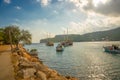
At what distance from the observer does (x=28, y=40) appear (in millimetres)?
65250

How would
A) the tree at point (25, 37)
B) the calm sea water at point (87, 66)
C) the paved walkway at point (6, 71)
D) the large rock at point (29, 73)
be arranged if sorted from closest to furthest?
the paved walkway at point (6, 71), the large rock at point (29, 73), the calm sea water at point (87, 66), the tree at point (25, 37)

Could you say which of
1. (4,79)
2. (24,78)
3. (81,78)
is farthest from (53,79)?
(81,78)

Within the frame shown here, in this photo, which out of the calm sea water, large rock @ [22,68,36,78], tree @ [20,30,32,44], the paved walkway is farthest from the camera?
tree @ [20,30,32,44]

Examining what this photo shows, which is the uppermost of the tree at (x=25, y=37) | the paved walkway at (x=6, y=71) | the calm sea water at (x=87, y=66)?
the tree at (x=25, y=37)

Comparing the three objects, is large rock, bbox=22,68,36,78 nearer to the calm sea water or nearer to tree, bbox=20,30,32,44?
the calm sea water

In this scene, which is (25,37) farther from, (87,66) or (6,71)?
(6,71)

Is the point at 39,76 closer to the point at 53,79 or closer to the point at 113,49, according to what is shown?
the point at 53,79

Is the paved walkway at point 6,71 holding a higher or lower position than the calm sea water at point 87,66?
higher

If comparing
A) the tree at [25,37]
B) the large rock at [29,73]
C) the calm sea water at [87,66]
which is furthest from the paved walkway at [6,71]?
the tree at [25,37]

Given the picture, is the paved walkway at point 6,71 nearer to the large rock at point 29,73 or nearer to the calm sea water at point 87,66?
the large rock at point 29,73

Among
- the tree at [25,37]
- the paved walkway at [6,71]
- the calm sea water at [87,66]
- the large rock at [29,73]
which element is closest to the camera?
the paved walkway at [6,71]

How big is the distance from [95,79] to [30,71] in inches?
733

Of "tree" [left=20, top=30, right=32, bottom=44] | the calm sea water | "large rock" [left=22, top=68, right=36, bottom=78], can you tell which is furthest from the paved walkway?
"tree" [left=20, top=30, right=32, bottom=44]

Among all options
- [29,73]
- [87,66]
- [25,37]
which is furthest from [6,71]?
[25,37]
